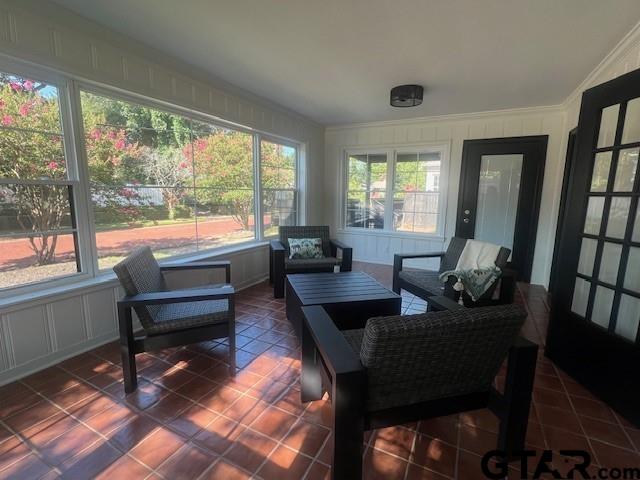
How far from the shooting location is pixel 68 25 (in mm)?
2031

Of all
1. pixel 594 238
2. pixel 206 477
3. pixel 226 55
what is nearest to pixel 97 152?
pixel 226 55

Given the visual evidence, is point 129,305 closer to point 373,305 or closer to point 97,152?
point 97,152

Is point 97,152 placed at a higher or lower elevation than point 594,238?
higher

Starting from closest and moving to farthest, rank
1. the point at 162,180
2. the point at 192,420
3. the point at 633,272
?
the point at 192,420 < the point at 633,272 < the point at 162,180

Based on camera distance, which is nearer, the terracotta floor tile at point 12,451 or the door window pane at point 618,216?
the terracotta floor tile at point 12,451

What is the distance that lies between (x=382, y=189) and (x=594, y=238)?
3.34 metres

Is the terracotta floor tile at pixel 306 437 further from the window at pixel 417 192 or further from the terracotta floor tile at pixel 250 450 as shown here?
the window at pixel 417 192

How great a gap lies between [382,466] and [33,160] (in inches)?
110

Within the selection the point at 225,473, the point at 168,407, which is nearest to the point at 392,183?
the point at 168,407

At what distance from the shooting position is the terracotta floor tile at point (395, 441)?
1.48m

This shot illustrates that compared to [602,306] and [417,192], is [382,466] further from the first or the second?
[417,192]

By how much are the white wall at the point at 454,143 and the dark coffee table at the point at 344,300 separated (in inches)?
101

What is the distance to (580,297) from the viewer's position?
2.07 m

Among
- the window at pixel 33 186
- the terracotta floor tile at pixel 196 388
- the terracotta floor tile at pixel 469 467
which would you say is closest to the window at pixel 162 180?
the window at pixel 33 186
